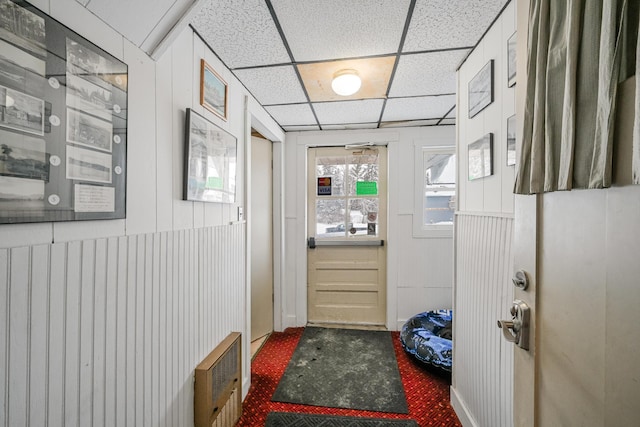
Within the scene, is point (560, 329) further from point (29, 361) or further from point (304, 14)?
point (304, 14)

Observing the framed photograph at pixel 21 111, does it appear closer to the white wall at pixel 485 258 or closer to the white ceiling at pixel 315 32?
the white ceiling at pixel 315 32

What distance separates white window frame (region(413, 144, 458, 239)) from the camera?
2.90 metres

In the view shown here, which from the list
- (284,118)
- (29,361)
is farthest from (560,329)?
(284,118)

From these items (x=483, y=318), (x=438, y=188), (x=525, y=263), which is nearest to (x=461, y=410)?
(x=483, y=318)

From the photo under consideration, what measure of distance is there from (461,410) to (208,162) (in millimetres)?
2200

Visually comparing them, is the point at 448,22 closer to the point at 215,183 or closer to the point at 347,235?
the point at 215,183

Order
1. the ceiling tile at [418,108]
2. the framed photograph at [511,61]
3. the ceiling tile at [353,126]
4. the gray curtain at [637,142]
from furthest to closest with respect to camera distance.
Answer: the ceiling tile at [353,126] → the ceiling tile at [418,108] → the framed photograph at [511,61] → the gray curtain at [637,142]

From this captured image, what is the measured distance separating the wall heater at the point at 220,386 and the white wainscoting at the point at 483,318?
144 centimetres

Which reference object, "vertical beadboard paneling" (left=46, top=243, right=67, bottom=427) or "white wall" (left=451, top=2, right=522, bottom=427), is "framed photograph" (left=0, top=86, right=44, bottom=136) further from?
"white wall" (left=451, top=2, right=522, bottom=427)

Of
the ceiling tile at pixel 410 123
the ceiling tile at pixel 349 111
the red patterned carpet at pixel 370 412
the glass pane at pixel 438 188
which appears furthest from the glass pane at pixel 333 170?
the red patterned carpet at pixel 370 412

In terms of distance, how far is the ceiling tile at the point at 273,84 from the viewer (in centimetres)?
175

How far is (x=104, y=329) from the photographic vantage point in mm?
863

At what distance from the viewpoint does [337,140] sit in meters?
3.05

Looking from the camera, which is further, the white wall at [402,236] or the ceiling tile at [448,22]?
the white wall at [402,236]
